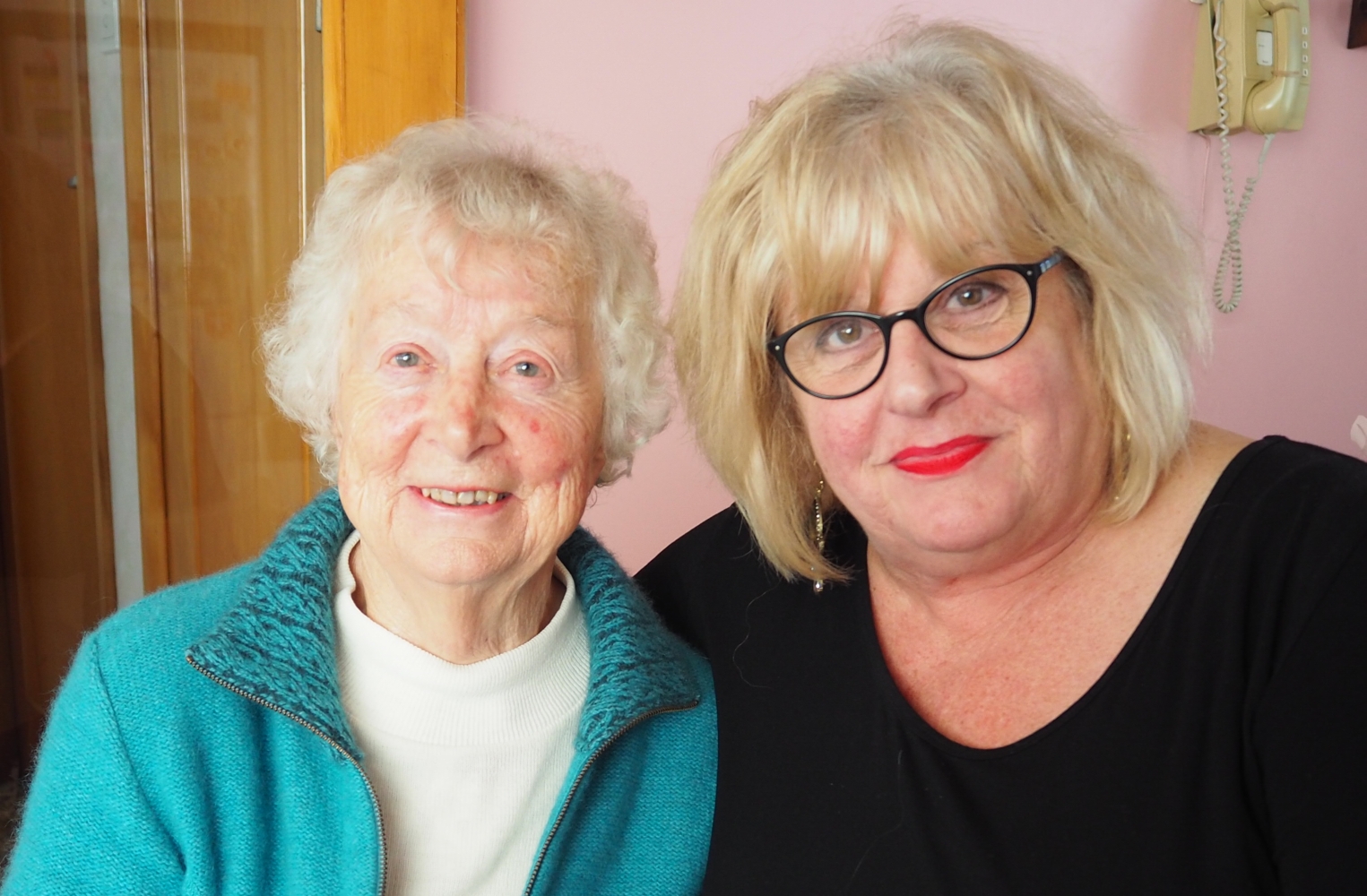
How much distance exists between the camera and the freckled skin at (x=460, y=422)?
133cm

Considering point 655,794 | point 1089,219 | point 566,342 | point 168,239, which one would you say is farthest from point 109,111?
point 1089,219

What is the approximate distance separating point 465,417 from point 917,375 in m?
0.50

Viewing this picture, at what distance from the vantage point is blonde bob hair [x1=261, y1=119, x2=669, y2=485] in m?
1.37

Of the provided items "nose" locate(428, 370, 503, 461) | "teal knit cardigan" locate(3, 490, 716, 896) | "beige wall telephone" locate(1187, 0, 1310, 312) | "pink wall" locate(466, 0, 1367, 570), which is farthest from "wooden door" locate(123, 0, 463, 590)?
"beige wall telephone" locate(1187, 0, 1310, 312)

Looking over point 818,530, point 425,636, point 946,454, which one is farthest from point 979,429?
point 425,636

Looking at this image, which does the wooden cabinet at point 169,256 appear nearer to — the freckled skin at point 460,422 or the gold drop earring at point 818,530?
the freckled skin at point 460,422

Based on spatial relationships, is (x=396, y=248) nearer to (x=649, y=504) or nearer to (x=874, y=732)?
(x=874, y=732)

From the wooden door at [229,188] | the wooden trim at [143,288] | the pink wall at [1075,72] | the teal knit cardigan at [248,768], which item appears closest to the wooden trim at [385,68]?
the wooden door at [229,188]

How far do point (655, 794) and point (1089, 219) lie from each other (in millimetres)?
849

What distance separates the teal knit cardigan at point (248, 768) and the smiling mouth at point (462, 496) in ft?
0.61

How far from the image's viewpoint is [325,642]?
53.2 inches

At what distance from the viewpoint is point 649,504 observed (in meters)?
2.45

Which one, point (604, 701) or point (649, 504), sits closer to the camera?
point (604, 701)

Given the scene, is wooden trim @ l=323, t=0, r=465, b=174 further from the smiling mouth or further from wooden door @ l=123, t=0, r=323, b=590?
the smiling mouth
